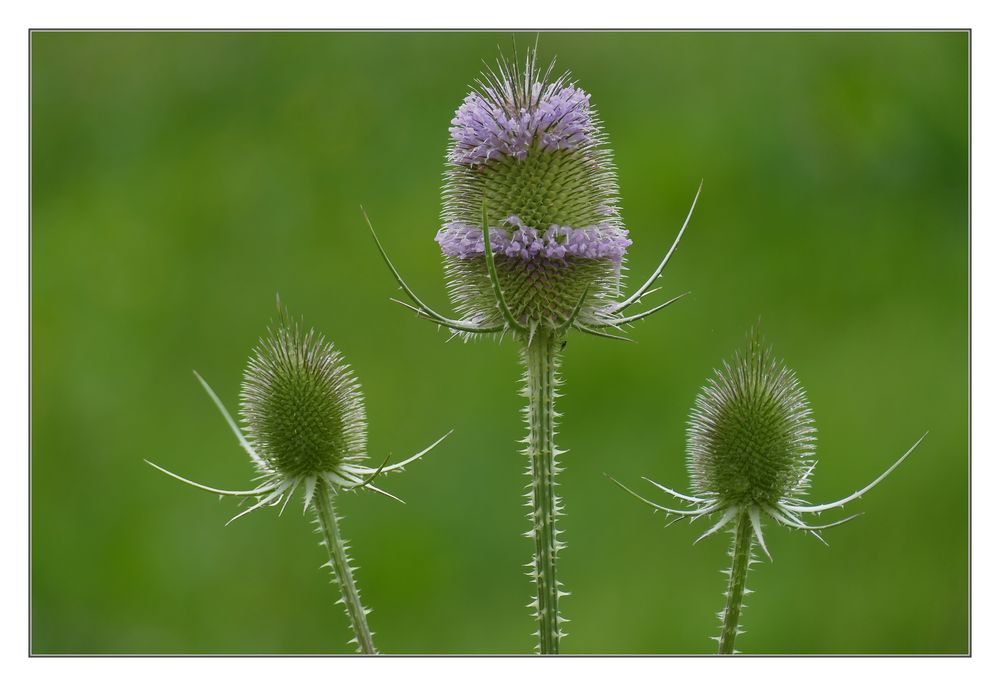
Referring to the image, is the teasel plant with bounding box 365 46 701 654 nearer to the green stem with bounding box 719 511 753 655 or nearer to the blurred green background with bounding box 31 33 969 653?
the green stem with bounding box 719 511 753 655

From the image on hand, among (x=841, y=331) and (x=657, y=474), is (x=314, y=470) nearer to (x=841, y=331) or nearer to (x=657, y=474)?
(x=657, y=474)

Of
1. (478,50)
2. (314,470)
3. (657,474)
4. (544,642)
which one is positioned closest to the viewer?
(544,642)

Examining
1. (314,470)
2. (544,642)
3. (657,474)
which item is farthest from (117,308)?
(544,642)

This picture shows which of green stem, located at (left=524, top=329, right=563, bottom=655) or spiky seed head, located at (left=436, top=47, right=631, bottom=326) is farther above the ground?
spiky seed head, located at (left=436, top=47, right=631, bottom=326)

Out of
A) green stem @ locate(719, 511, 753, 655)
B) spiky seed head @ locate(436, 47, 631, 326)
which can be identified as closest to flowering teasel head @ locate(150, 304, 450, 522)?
spiky seed head @ locate(436, 47, 631, 326)

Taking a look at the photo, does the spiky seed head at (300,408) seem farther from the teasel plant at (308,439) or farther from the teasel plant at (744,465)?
the teasel plant at (744,465)

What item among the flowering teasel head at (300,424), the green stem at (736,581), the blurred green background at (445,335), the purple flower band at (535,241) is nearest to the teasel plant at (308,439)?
the flowering teasel head at (300,424)

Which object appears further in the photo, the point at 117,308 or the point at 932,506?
the point at 117,308

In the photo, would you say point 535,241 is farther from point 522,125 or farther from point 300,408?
point 300,408
